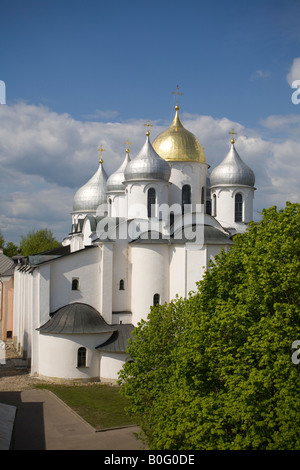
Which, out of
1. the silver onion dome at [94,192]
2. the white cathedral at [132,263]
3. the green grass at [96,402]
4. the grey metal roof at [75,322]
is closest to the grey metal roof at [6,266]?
the silver onion dome at [94,192]

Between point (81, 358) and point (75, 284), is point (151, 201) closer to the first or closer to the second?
point (75, 284)

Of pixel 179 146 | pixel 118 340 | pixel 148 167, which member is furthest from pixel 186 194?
pixel 118 340

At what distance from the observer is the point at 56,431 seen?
18406 mm

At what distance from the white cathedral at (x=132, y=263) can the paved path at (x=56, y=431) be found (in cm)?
361

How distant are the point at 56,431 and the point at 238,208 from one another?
59.7ft

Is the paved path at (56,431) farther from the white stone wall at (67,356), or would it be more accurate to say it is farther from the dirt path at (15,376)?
the white stone wall at (67,356)

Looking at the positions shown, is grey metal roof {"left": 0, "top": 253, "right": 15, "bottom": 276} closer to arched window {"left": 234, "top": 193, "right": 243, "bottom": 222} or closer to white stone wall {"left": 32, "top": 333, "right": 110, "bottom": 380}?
white stone wall {"left": 32, "top": 333, "right": 110, "bottom": 380}

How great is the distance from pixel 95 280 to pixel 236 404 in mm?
16432

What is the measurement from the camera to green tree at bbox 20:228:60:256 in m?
69.7

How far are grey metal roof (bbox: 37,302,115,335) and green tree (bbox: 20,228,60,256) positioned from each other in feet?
143

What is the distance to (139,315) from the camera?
89.0 feet

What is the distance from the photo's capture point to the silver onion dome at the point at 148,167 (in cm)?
2888

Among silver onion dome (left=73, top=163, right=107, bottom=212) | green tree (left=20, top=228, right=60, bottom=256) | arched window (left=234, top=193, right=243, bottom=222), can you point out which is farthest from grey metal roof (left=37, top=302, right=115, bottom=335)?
green tree (left=20, top=228, right=60, bottom=256)
